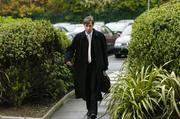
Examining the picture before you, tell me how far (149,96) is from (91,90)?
6.41 feet

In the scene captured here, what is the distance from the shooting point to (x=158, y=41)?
27.0ft

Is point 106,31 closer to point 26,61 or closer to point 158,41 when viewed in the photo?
point 26,61

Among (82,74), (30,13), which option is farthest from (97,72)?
(30,13)

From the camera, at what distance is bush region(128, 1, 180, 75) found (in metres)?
8.15

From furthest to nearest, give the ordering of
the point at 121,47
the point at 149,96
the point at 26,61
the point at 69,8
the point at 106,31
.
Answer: the point at 69,8, the point at 106,31, the point at 121,47, the point at 26,61, the point at 149,96

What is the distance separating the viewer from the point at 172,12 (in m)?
8.52

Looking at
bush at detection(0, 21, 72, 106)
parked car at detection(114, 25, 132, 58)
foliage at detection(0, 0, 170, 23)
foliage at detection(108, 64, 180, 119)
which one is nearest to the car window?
parked car at detection(114, 25, 132, 58)

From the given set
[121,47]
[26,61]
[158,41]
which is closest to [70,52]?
[26,61]

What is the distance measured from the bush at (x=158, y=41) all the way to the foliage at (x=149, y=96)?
239mm

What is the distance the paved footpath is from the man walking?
322 millimetres

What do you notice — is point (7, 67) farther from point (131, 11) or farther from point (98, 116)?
point (131, 11)

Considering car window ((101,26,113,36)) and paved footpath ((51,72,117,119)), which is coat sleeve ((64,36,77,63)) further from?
car window ((101,26,113,36))

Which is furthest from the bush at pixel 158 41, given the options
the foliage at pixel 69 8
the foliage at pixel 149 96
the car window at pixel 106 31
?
the foliage at pixel 69 8

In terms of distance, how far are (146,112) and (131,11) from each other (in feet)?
134
